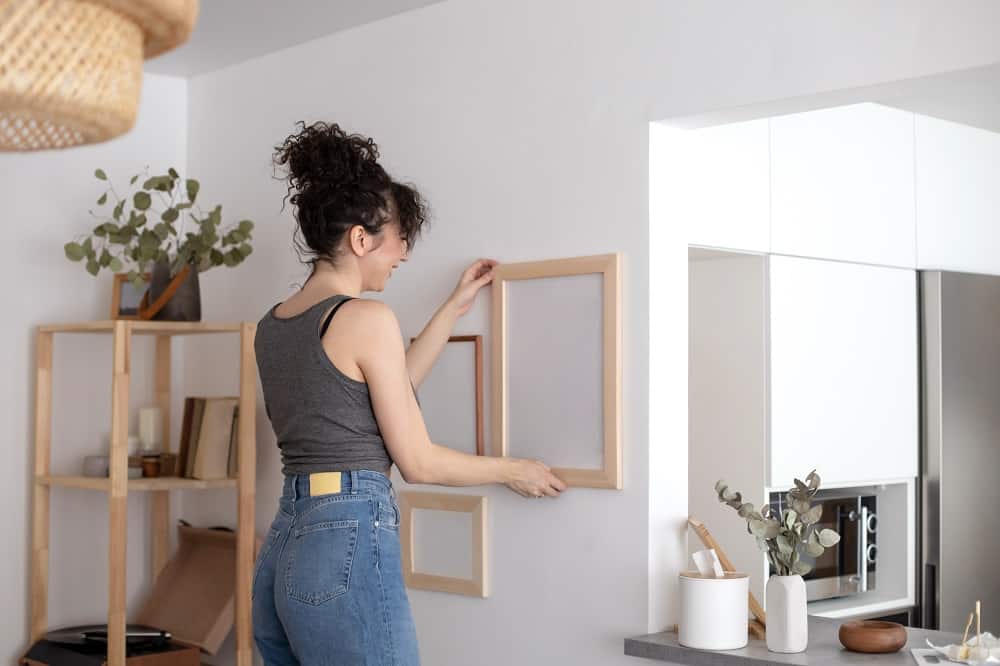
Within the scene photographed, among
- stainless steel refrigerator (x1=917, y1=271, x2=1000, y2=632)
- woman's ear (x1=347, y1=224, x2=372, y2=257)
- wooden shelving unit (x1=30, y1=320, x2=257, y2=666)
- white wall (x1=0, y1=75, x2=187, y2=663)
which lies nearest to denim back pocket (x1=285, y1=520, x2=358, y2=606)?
woman's ear (x1=347, y1=224, x2=372, y2=257)

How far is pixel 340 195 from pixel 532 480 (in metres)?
0.78

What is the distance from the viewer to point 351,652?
2.10 m

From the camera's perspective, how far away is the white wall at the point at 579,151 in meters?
2.46

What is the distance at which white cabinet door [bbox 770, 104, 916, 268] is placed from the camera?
3211mm

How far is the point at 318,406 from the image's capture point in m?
2.18

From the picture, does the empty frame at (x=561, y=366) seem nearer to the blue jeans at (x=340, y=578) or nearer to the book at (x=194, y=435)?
the blue jeans at (x=340, y=578)

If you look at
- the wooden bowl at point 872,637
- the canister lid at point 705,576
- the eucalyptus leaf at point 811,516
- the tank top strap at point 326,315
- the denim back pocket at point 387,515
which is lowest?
the wooden bowl at point 872,637

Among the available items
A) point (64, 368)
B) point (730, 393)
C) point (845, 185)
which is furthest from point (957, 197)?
point (64, 368)

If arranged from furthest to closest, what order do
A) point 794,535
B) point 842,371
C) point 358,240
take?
point 842,371
point 794,535
point 358,240

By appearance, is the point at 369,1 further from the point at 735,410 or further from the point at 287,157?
the point at 735,410

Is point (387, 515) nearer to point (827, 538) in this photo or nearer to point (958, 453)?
point (827, 538)

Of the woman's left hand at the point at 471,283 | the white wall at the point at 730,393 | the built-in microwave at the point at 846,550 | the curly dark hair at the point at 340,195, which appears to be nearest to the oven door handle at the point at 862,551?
the built-in microwave at the point at 846,550

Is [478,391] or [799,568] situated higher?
[478,391]

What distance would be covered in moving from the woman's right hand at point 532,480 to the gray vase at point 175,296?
1214mm
